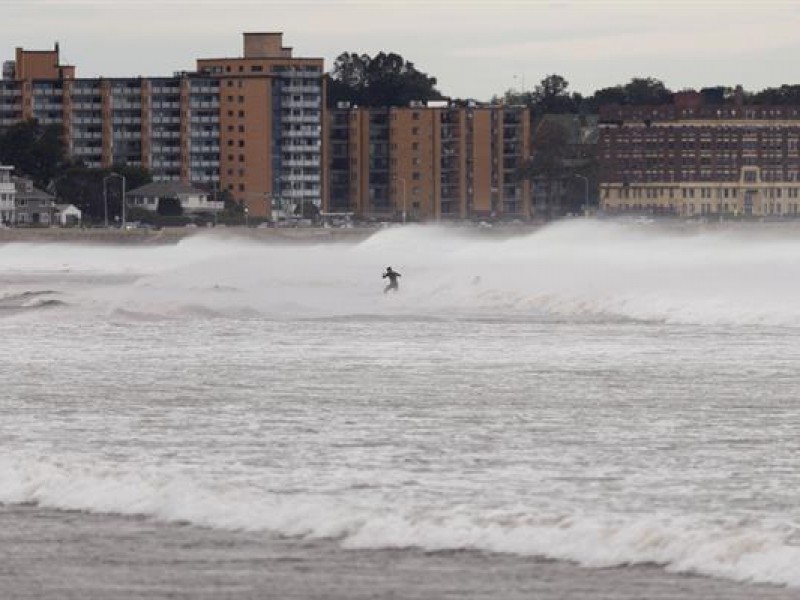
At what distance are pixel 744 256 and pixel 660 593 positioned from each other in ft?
291

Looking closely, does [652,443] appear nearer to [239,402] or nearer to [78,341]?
[239,402]

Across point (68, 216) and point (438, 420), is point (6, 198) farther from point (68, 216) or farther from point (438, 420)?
point (438, 420)

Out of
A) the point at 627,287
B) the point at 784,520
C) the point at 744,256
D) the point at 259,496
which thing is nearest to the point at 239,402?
the point at 259,496

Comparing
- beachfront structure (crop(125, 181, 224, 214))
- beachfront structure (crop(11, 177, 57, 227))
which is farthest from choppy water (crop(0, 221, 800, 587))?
beachfront structure (crop(125, 181, 224, 214))

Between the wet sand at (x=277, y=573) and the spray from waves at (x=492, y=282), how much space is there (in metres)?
32.6

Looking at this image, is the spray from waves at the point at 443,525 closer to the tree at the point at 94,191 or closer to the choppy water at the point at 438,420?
the choppy water at the point at 438,420

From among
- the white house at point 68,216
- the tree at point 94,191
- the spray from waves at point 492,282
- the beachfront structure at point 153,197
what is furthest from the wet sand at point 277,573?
the beachfront structure at point 153,197

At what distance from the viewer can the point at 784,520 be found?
19.2 meters

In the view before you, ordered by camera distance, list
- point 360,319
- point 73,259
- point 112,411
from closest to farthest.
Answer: point 112,411 < point 360,319 < point 73,259

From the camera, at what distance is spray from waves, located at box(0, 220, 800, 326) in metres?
56.9

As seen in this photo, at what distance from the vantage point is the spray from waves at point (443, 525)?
58.5ft

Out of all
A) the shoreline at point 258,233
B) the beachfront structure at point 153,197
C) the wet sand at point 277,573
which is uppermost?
the beachfront structure at point 153,197

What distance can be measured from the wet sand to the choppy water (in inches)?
15.8

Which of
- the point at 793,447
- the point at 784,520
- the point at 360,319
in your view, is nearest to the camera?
the point at 784,520
